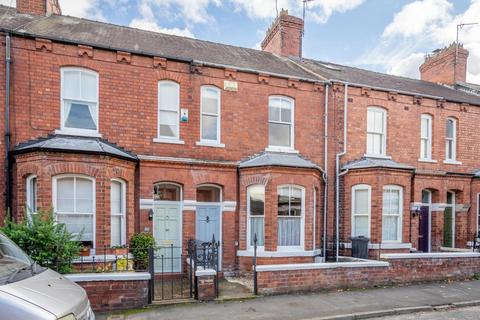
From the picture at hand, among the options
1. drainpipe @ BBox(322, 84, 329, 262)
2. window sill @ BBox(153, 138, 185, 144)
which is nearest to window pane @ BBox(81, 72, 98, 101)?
window sill @ BBox(153, 138, 185, 144)

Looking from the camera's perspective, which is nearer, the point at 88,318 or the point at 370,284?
the point at 88,318

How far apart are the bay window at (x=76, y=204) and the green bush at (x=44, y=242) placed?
1.65 m

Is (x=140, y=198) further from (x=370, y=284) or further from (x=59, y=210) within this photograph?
(x=370, y=284)

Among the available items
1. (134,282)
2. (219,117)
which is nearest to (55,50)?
(219,117)

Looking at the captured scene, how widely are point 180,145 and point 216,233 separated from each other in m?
3.11

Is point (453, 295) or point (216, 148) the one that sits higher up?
point (216, 148)

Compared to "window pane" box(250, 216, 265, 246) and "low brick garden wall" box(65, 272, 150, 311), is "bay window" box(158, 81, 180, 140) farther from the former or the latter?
"low brick garden wall" box(65, 272, 150, 311)

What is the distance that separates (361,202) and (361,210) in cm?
29

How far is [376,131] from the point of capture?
1361 centimetres

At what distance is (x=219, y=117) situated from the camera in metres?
11.5

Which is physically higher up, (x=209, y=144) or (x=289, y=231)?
(x=209, y=144)

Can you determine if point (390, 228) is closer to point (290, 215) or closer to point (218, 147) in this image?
point (290, 215)

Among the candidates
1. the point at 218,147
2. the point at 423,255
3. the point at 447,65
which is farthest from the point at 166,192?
the point at 447,65

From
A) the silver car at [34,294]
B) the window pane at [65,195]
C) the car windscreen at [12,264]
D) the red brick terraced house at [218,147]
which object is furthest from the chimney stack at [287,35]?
the silver car at [34,294]
